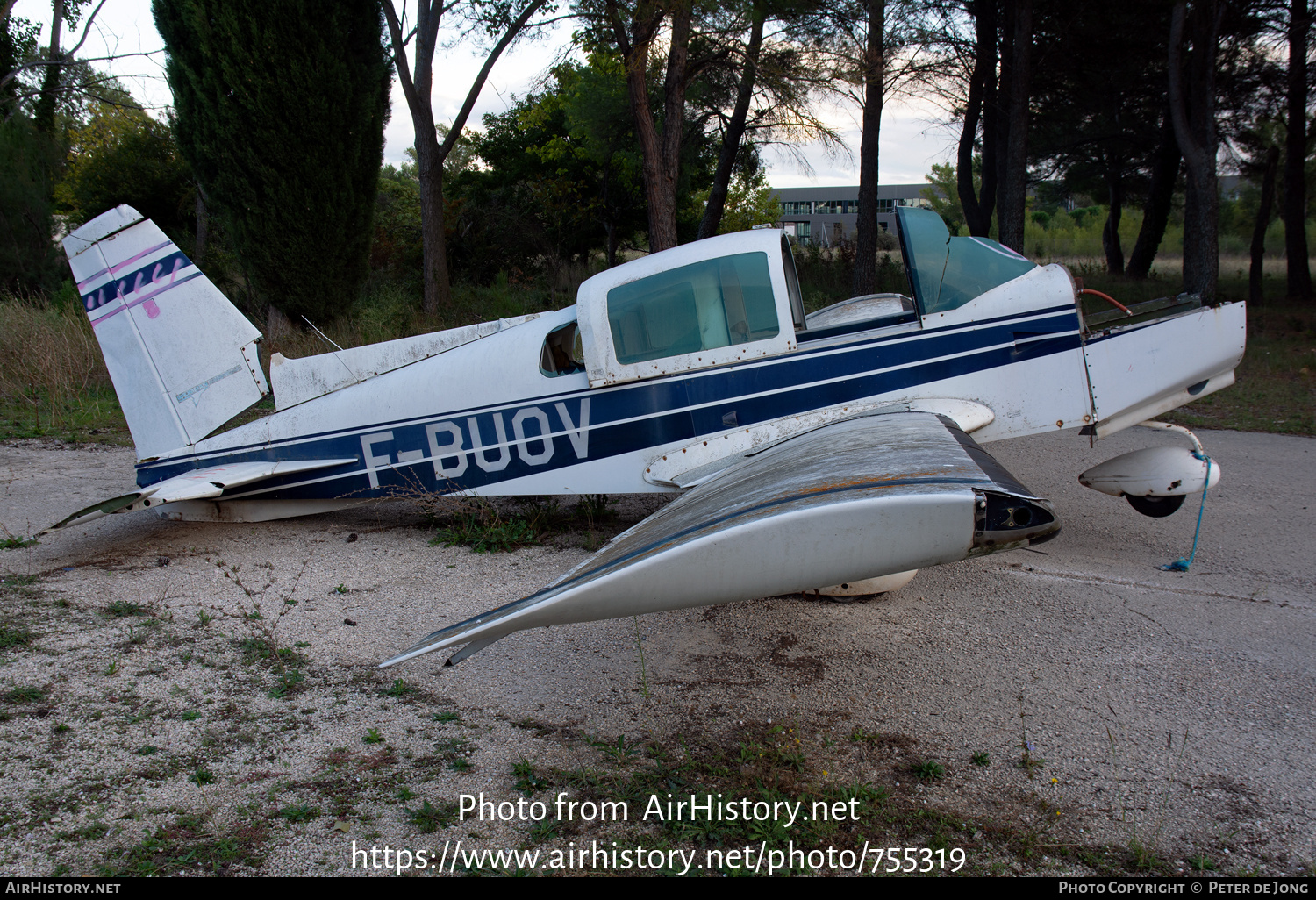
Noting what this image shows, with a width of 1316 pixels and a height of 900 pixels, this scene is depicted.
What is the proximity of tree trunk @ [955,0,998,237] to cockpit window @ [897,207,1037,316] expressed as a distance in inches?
573

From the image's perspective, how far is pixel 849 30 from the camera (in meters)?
13.1

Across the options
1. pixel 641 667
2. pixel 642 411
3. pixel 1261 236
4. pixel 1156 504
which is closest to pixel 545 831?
pixel 641 667

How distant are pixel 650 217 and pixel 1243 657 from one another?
10158 mm

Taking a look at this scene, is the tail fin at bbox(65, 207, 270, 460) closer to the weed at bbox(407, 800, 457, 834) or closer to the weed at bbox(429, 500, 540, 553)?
the weed at bbox(429, 500, 540, 553)

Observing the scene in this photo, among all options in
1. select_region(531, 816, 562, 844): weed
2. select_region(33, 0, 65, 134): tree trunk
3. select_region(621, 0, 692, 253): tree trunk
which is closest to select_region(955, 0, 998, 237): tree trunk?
select_region(621, 0, 692, 253): tree trunk

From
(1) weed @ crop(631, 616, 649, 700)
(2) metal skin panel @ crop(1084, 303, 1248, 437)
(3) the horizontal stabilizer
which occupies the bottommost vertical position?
(1) weed @ crop(631, 616, 649, 700)

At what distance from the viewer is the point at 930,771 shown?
2.77 meters

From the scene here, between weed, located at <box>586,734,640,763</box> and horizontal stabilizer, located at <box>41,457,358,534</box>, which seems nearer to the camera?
weed, located at <box>586,734,640,763</box>

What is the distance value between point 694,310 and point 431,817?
322cm

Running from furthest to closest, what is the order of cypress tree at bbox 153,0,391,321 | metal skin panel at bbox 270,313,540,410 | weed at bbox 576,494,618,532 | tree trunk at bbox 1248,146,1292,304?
tree trunk at bbox 1248,146,1292,304
cypress tree at bbox 153,0,391,321
weed at bbox 576,494,618,532
metal skin panel at bbox 270,313,540,410

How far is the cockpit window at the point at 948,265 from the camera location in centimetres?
466

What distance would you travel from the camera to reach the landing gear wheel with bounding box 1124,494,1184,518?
5.02m

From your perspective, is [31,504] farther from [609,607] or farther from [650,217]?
[650,217]
